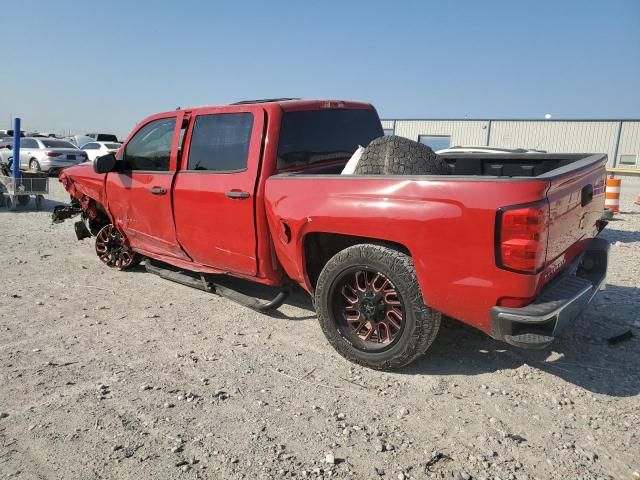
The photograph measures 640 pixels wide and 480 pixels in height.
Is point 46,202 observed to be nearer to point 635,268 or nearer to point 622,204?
point 635,268

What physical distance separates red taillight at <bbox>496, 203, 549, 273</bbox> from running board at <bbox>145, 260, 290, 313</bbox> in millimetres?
2027

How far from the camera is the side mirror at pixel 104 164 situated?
491 cm

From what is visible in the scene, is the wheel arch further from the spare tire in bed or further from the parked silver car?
the parked silver car

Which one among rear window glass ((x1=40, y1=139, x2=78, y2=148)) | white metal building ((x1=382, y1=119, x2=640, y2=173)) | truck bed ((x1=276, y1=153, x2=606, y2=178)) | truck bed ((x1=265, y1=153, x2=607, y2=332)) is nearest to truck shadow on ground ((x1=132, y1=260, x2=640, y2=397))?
truck bed ((x1=265, y1=153, x2=607, y2=332))

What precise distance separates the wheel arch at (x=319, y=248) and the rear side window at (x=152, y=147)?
1.92 metres

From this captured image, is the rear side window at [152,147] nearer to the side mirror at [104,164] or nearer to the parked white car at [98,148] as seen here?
the side mirror at [104,164]

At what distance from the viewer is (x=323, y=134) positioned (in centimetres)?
416

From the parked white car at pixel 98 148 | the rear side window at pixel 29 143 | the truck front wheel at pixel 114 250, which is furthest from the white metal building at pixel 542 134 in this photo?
Result: the truck front wheel at pixel 114 250

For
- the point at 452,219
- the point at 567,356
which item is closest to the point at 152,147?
the point at 452,219

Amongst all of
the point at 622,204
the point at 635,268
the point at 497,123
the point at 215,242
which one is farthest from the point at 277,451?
the point at 497,123

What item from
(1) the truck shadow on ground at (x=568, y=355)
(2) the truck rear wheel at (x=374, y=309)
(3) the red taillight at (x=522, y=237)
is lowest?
(1) the truck shadow on ground at (x=568, y=355)

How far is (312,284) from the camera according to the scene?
366cm

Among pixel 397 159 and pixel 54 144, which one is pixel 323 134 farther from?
pixel 54 144

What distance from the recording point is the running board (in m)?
4.05
